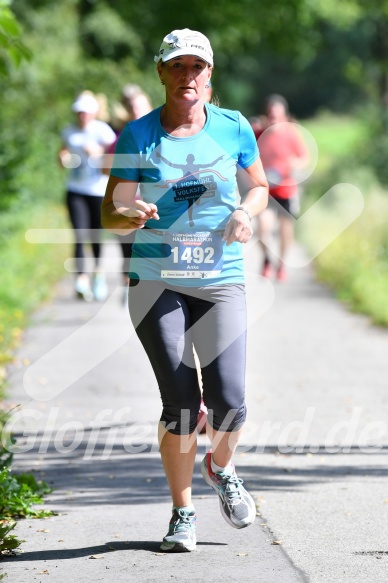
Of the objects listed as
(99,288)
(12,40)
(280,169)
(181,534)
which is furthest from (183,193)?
(280,169)

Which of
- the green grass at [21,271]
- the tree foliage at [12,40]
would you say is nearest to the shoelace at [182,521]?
the tree foliage at [12,40]

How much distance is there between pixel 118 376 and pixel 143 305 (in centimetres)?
470

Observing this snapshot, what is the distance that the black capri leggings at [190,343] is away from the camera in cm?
522

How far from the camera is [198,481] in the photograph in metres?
6.78

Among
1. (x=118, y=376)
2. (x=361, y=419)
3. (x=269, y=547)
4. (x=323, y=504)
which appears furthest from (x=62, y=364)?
(x=269, y=547)

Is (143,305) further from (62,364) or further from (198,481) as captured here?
(62,364)

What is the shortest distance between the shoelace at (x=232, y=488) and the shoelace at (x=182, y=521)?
0.19m

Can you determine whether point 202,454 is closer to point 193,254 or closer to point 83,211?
point 193,254

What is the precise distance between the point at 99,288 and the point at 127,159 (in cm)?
871

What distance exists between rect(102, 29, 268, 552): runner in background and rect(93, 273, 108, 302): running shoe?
8.29 metres

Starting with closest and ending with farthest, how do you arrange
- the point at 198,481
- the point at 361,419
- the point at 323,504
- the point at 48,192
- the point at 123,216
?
1. the point at 123,216
2. the point at 323,504
3. the point at 198,481
4. the point at 361,419
5. the point at 48,192

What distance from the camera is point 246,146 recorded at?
5.32m

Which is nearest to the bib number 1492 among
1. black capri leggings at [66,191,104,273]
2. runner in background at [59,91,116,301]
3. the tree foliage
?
the tree foliage

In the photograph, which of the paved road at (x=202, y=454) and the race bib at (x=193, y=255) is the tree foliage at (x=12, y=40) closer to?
the race bib at (x=193, y=255)
